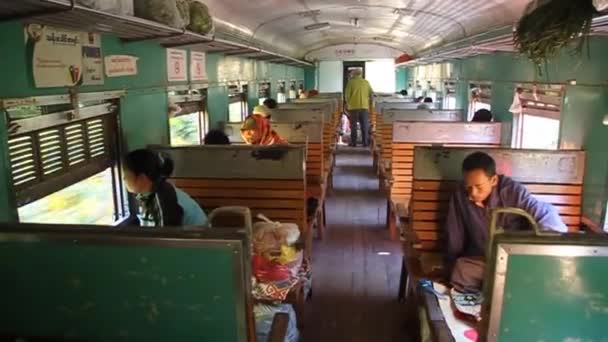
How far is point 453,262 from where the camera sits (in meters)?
3.13

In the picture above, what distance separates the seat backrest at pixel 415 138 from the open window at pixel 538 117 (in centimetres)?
39

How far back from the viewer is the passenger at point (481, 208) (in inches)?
114

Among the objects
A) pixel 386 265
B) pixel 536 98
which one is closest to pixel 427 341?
pixel 386 265

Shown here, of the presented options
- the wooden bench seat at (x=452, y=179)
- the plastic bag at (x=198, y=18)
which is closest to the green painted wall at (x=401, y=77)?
the plastic bag at (x=198, y=18)

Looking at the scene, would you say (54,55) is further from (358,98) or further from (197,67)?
(358,98)

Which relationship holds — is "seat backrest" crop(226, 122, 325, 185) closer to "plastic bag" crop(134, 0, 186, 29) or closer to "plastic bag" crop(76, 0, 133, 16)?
"plastic bag" crop(134, 0, 186, 29)

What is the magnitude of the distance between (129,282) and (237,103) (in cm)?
632

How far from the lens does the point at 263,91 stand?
1003 cm

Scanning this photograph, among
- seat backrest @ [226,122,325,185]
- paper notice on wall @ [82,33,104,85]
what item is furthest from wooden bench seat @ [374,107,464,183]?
paper notice on wall @ [82,33,104,85]

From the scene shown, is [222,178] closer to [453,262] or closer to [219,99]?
[453,262]

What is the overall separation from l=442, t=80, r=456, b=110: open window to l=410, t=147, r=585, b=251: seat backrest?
6.11 meters

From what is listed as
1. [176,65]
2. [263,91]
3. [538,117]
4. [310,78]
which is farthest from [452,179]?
[310,78]

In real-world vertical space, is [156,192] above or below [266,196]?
above

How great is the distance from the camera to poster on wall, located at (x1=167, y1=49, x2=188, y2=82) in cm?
471
